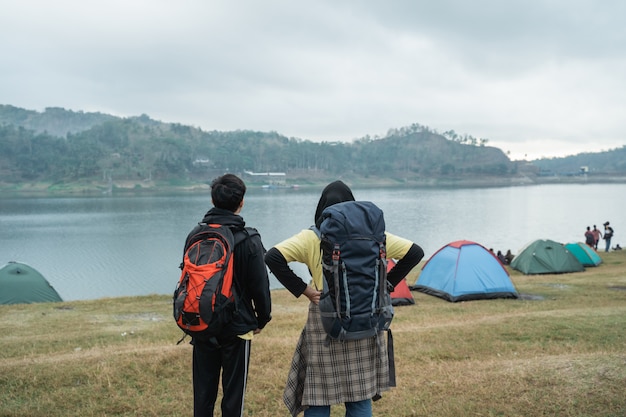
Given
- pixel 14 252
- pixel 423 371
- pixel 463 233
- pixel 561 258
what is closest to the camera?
pixel 423 371

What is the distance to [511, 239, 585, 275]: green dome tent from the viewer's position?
62.8ft

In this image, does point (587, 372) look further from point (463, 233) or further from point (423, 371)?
point (463, 233)

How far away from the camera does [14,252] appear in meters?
34.8

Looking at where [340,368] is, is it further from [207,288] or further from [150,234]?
[150,234]

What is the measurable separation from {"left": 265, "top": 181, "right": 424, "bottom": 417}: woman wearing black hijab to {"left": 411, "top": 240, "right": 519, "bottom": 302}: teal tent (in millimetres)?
10512

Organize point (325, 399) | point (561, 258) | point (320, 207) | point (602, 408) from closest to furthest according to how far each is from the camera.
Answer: point (325, 399), point (320, 207), point (602, 408), point (561, 258)

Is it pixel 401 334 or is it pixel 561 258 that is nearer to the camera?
pixel 401 334

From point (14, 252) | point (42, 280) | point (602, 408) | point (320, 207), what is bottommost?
point (14, 252)

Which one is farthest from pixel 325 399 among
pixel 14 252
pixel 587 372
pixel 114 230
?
pixel 114 230

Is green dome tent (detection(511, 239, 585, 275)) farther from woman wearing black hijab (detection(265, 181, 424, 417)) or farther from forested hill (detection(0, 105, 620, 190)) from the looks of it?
forested hill (detection(0, 105, 620, 190))

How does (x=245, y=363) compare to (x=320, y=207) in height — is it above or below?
below

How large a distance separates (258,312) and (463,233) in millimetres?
41060

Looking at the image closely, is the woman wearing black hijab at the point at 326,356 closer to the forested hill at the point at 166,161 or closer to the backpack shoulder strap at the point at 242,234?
the backpack shoulder strap at the point at 242,234

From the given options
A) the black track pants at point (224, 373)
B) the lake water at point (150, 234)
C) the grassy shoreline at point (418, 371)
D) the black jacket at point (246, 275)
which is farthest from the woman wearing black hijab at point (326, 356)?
the lake water at point (150, 234)
